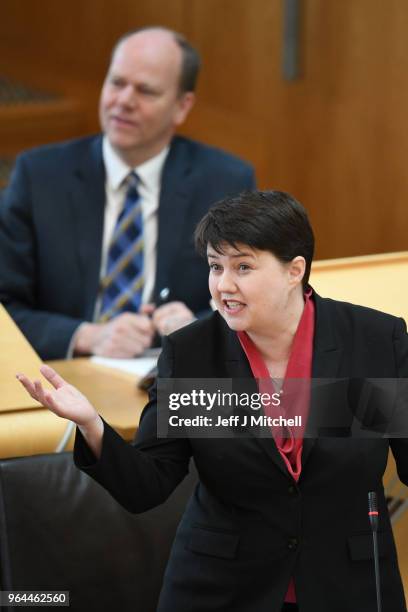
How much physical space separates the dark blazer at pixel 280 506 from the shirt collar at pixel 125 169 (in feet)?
5.66

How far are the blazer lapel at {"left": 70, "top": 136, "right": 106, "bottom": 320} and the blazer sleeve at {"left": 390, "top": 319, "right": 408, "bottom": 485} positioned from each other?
172 centimetres

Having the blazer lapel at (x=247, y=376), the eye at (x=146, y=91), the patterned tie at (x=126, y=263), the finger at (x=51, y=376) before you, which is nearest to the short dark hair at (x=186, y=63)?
the eye at (x=146, y=91)

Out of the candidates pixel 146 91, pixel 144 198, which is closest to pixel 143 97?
pixel 146 91

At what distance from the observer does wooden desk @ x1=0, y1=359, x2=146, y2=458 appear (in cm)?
244

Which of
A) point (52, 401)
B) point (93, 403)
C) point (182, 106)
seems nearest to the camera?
point (52, 401)

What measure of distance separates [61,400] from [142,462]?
0.19 meters

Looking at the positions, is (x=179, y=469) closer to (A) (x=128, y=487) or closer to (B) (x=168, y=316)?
(A) (x=128, y=487)

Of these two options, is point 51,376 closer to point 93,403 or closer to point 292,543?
point 292,543

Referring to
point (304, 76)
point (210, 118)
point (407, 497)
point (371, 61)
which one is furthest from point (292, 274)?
point (210, 118)

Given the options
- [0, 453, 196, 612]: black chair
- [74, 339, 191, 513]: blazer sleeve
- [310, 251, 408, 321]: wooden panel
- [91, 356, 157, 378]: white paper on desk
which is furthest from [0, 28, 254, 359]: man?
[74, 339, 191, 513]: blazer sleeve

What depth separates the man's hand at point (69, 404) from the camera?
1771mm

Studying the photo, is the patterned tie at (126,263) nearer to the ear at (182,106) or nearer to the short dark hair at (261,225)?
the ear at (182,106)

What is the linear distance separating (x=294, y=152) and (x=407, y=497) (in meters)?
2.94

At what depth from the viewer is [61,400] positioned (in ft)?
5.85
